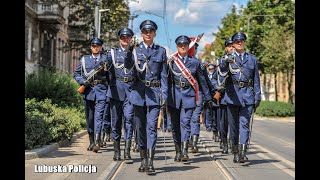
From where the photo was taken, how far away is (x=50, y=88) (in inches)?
604

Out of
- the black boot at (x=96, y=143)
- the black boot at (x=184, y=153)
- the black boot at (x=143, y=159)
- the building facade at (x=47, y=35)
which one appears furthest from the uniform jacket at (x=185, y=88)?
the building facade at (x=47, y=35)

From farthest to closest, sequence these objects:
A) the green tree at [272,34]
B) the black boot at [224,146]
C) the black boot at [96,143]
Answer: the green tree at [272,34] < the black boot at [224,146] < the black boot at [96,143]

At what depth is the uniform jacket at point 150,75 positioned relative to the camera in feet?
26.0

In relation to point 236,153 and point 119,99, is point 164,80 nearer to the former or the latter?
point 119,99

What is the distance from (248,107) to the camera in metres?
9.45

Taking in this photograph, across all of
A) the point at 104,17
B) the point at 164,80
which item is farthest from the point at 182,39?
the point at 104,17

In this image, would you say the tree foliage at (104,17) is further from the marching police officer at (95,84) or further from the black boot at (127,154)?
the black boot at (127,154)

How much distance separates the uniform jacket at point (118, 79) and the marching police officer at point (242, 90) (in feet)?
5.75

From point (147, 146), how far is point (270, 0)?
120 ft

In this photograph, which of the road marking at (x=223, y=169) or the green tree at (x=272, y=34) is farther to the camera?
the green tree at (x=272, y=34)

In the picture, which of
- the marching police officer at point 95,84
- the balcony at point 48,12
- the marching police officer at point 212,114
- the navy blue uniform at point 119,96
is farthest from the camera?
the balcony at point 48,12

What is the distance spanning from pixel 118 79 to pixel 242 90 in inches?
86.8
